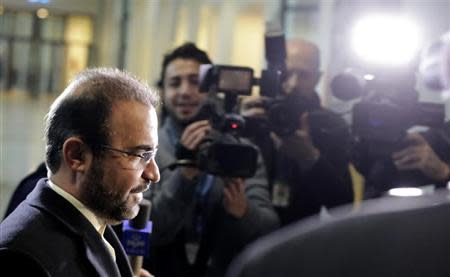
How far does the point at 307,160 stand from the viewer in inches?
75.4

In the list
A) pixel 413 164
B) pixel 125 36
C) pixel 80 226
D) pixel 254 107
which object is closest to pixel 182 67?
pixel 254 107

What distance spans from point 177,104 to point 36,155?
1.49 m

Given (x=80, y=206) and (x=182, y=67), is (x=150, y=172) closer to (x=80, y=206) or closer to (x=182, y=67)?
(x=80, y=206)

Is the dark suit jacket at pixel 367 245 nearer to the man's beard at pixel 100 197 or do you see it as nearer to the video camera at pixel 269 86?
the man's beard at pixel 100 197

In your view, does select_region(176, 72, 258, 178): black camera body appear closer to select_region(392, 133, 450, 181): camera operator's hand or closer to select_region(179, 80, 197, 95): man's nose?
select_region(179, 80, 197, 95): man's nose

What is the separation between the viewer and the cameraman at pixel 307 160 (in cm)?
189

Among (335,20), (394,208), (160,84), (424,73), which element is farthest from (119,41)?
(394,208)

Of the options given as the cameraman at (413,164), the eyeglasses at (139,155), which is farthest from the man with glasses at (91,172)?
the cameraman at (413,164)

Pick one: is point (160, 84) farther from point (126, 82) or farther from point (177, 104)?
point (126, 82)

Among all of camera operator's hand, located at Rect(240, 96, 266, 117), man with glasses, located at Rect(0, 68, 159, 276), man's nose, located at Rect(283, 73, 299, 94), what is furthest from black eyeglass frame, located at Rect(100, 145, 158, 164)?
man's nose, located at Rect(283, 73, 299, 94)

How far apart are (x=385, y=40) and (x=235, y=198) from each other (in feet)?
1.97

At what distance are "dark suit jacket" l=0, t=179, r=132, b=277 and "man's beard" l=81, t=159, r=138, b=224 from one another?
0.04 metres

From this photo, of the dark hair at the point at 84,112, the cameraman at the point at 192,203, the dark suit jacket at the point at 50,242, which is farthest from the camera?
the cameraman at the point at 192,203

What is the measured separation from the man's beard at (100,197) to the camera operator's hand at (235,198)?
71cm
